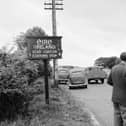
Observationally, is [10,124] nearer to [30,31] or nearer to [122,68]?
[122,68]

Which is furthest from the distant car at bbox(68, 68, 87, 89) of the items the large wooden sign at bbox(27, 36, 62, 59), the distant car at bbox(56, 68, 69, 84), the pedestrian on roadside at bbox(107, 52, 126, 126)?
the pedestrian on roadside at bbox(107, 52, 126, 126)

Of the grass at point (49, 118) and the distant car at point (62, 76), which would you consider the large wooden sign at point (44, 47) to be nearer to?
the grass at point (49, 118)

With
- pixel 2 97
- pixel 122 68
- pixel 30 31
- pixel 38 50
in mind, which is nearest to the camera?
pixel 122 68

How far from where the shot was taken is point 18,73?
808 cm

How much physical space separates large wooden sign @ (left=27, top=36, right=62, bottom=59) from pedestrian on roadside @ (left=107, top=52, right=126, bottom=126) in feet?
16.0

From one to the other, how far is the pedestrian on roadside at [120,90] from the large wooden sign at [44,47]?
4.88 metres

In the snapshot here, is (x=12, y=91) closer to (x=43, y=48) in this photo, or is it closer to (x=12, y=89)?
(x=12, y=89)

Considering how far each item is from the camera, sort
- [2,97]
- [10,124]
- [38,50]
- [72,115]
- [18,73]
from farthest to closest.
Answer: [38,50] < [72,115] < [18,73] < [2,97] < [10,124]

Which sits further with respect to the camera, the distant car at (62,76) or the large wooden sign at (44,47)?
the distant car at (62,76)

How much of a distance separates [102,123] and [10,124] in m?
2.83

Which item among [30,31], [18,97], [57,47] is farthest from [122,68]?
[30,31]

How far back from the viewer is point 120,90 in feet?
16.8

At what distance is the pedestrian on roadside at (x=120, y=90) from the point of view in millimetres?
5066

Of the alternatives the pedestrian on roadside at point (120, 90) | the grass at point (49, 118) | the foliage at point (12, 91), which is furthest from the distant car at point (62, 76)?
the pedestrian on roadside at point (120, 90)
